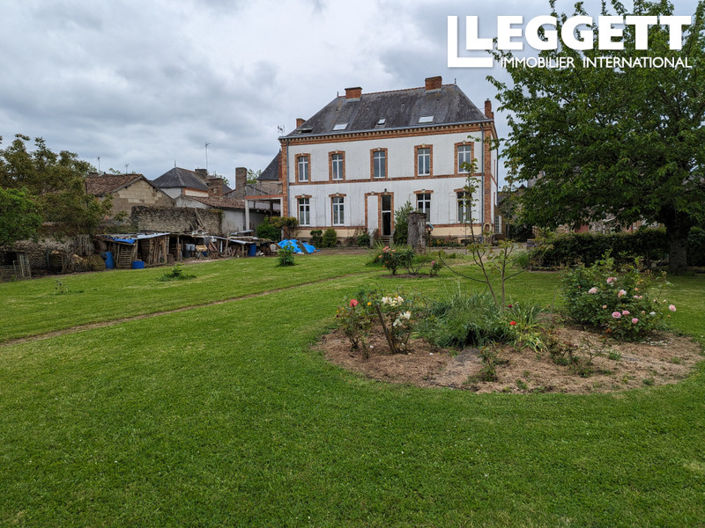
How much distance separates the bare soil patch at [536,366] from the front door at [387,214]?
961 inches

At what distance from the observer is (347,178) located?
29.8m

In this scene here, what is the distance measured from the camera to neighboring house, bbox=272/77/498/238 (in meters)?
27.2

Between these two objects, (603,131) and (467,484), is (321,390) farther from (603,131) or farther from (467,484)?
(603,131)

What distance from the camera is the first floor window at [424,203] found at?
28.2 m

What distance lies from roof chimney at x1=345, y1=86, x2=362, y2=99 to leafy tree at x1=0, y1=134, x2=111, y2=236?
59.7ft

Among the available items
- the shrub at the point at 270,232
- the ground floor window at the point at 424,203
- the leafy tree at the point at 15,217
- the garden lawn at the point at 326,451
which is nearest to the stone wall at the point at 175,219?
the shrub at the point at 270,232

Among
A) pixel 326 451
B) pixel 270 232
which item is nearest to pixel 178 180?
pixel 270 232

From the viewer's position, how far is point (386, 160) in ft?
94.4

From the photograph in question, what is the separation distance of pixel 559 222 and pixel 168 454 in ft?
37.0

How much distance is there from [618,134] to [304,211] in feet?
76.8

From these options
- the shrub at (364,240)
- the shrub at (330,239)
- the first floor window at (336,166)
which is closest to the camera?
the shrub at (364,240)

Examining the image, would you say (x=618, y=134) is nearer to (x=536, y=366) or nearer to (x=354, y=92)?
(x=536, y=366)

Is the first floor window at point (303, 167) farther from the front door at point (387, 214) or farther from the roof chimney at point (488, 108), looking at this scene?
the roof chimney at point (488, 108)

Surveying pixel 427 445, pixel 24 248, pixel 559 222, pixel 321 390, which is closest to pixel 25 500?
pixel 321 390
